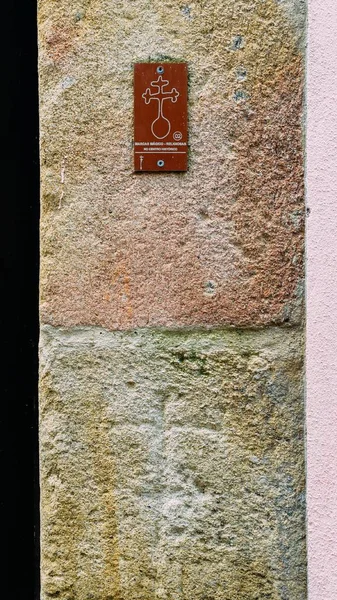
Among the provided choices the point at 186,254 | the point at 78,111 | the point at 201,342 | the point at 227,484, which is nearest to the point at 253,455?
the point at 227,484

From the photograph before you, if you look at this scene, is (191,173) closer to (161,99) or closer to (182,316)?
(161,99)

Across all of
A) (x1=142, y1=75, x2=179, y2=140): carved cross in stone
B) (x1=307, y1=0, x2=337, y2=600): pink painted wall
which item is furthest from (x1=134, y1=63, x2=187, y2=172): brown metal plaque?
(x1=307, y1=0, x2=337, y2=600): pink painted wall

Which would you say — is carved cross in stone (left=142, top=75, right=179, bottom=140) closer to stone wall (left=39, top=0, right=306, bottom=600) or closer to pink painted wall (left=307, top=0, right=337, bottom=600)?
stone wall (left=39, top=0, right=306, bottom=600)

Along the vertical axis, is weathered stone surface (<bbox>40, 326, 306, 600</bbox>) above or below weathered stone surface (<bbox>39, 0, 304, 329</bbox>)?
below

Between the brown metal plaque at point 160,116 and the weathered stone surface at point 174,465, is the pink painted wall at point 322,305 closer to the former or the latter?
the weathered stone surface at point 174,465

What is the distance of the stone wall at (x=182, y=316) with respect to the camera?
4.33ft

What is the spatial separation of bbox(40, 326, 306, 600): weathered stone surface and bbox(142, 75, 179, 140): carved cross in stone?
0.43m

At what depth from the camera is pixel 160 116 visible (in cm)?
133

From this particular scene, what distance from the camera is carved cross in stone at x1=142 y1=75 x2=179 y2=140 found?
1.32 metres

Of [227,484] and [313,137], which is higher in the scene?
[313,137]

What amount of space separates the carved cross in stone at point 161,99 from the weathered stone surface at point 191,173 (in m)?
Answer: 0.04
